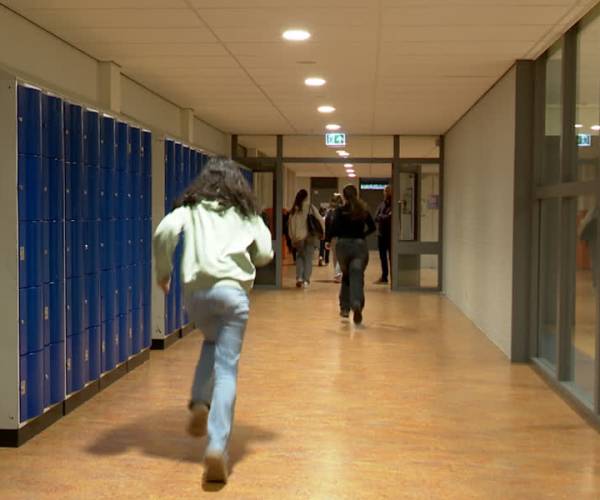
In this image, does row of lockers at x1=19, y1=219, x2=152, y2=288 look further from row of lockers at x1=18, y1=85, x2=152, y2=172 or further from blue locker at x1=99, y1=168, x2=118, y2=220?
row of lockers at x1=18, y1=85, x2=152, y2=172

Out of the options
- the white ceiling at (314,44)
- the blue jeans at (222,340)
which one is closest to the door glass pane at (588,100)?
the white ceiling at (314,44)

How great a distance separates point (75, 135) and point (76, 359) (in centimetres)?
143

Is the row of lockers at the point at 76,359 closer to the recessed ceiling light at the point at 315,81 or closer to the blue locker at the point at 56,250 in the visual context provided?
the blue locker at the point at 56,250

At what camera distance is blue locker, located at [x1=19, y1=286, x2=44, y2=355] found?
4.69 meters

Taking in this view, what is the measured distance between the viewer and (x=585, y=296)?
230 inches

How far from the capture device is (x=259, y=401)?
5.84 m

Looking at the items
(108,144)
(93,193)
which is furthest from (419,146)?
(93,193)

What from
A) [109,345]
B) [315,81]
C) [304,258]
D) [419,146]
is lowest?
[109,345]

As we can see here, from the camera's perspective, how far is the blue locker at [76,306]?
17.8 ft

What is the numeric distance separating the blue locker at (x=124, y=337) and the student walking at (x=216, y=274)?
2.53 meters

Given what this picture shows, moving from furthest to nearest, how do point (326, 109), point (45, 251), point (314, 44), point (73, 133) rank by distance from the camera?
1. point (326, 109)
2. point (314, 44)
3. point (73, 133)
4. point (45, 251)

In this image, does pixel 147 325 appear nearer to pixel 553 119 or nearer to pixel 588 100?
pixel 553 119

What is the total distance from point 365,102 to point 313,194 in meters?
20.8

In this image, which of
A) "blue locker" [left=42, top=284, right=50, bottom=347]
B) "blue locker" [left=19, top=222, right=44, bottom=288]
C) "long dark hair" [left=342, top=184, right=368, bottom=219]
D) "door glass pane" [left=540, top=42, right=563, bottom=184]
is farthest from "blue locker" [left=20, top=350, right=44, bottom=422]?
"long dark hair" [left=342, top=184, right=368, bottom=219]
